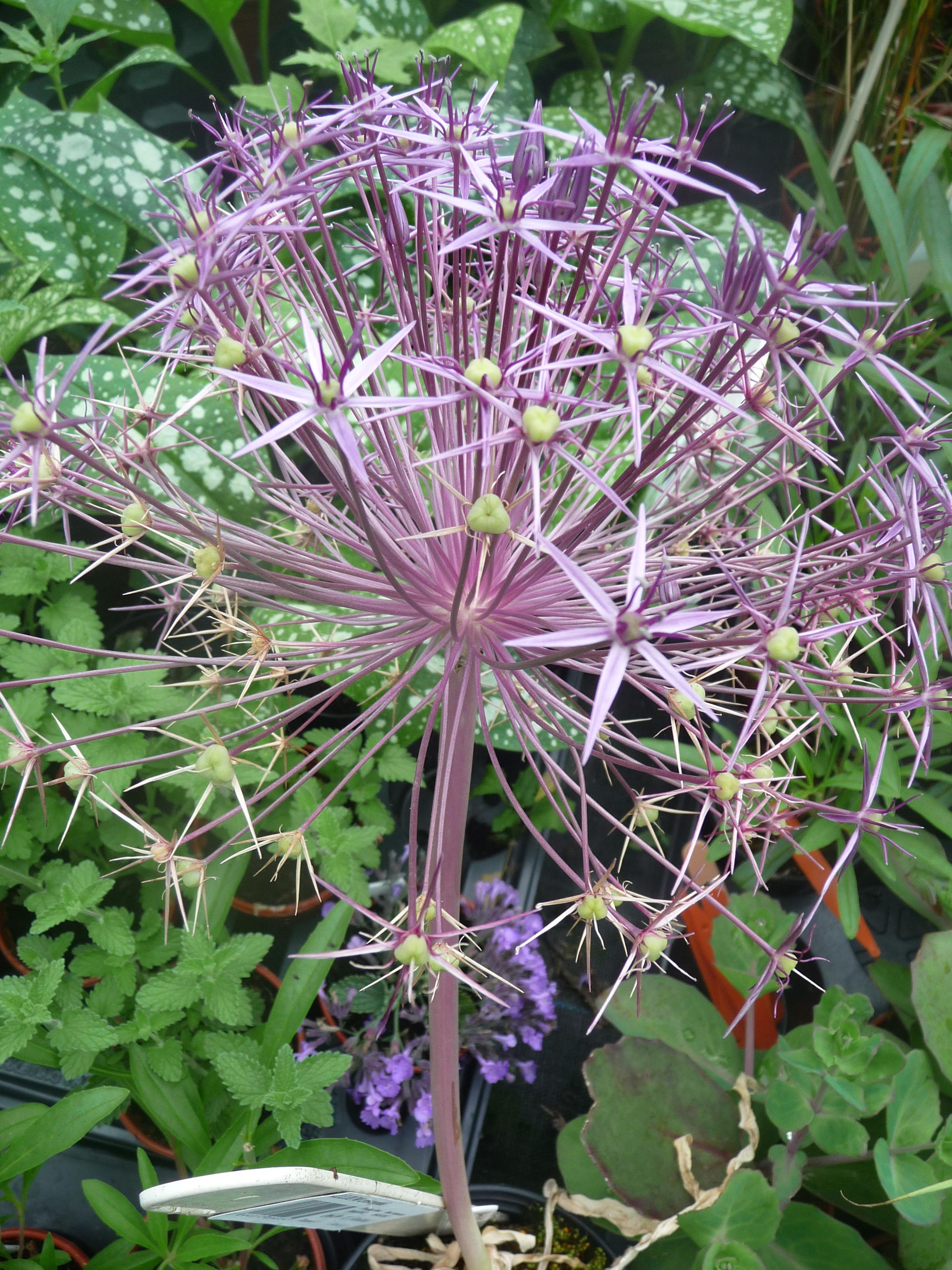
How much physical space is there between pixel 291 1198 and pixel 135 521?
1.20 ft

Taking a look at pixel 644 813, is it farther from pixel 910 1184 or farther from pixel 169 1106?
pixel 169 1106

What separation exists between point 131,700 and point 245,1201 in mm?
399

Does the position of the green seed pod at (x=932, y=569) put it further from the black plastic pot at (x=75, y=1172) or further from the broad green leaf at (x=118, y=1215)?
the black plastic pot at (x=75, y=1172)

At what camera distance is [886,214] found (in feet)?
3.48

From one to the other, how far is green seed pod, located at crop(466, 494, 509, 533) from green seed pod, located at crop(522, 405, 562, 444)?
35 mm

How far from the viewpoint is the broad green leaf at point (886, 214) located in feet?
3.47

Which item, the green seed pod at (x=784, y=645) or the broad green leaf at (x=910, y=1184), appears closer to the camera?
the green seed pod at (x=784, y=645)

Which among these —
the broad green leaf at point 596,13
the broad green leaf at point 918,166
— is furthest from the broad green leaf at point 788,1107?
the broad green leaf at point 596,13

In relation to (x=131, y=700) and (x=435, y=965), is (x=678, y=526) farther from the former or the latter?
(x=131, y=700)

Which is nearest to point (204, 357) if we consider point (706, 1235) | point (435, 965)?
point (435, 965)

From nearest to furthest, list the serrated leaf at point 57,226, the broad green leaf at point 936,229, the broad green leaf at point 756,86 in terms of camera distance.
→ the broad green leaf at point 936,229 → the serrated leaf at point 57,226 → the broad green leaf at point 756,86

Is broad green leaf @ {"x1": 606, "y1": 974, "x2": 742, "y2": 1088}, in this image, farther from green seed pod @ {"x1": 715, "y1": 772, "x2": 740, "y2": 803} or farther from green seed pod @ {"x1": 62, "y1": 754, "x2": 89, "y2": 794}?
green seed pod @ {"x1": 62, "y1": 754, "x2": 89, "y2": 794}

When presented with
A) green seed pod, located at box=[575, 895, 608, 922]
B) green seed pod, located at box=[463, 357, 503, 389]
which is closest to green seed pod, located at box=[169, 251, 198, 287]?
green seed pod, located at box=[463, 357, 503, 389]

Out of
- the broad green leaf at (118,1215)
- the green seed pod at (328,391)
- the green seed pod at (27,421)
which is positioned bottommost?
the broad green leaf at (118,1215)
